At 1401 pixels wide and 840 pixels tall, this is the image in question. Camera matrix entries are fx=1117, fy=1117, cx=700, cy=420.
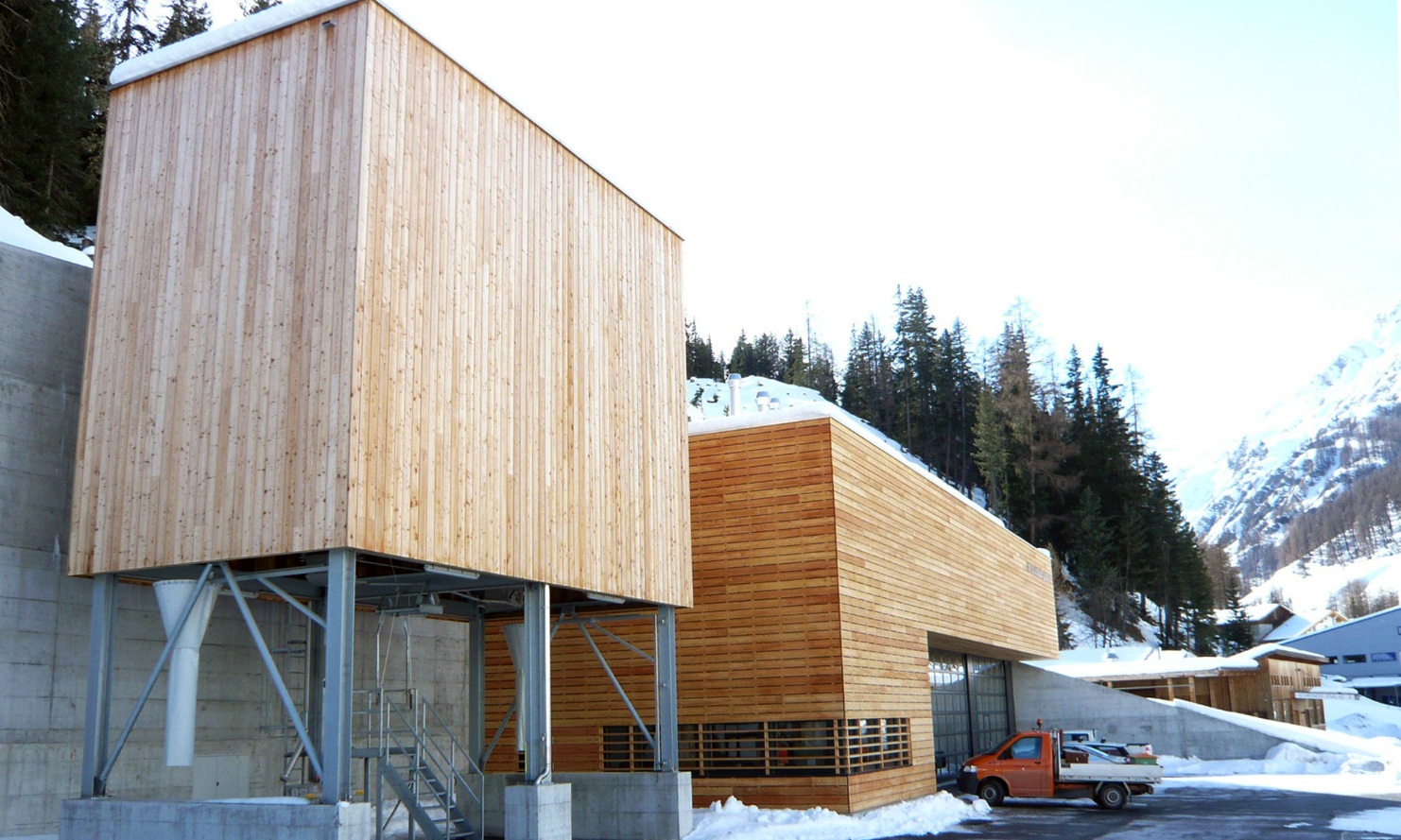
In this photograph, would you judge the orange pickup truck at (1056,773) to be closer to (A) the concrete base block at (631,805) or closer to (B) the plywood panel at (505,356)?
(A) the concrete base block at (631,805)

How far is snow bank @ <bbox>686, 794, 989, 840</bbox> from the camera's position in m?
17.6

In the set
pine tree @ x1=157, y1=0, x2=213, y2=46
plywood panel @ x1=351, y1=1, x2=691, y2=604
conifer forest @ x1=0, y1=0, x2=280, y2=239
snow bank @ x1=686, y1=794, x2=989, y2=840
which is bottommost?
snow bank @ x1=686, y1=794, x2=989, y2=840

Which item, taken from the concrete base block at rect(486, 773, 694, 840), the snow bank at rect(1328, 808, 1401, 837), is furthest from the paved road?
the concrete base block at rect(486, 773, 694, 840)

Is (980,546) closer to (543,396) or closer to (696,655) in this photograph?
(696,655)

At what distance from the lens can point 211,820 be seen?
474 inches

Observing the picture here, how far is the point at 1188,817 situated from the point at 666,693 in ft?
32.9

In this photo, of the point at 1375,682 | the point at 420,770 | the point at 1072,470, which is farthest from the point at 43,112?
the point at 1375,682

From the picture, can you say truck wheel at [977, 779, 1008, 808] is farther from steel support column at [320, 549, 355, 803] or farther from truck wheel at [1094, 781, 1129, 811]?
steel support column at [320, 549, 355, 803]

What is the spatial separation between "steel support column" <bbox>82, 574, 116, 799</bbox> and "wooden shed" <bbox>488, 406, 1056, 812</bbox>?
925 cm

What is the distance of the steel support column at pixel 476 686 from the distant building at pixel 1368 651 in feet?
208

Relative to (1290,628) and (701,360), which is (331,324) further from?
(701,360)

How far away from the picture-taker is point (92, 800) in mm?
13117

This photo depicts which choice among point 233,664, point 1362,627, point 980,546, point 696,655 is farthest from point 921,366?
point 233,664

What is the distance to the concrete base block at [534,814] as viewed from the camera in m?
14.4
